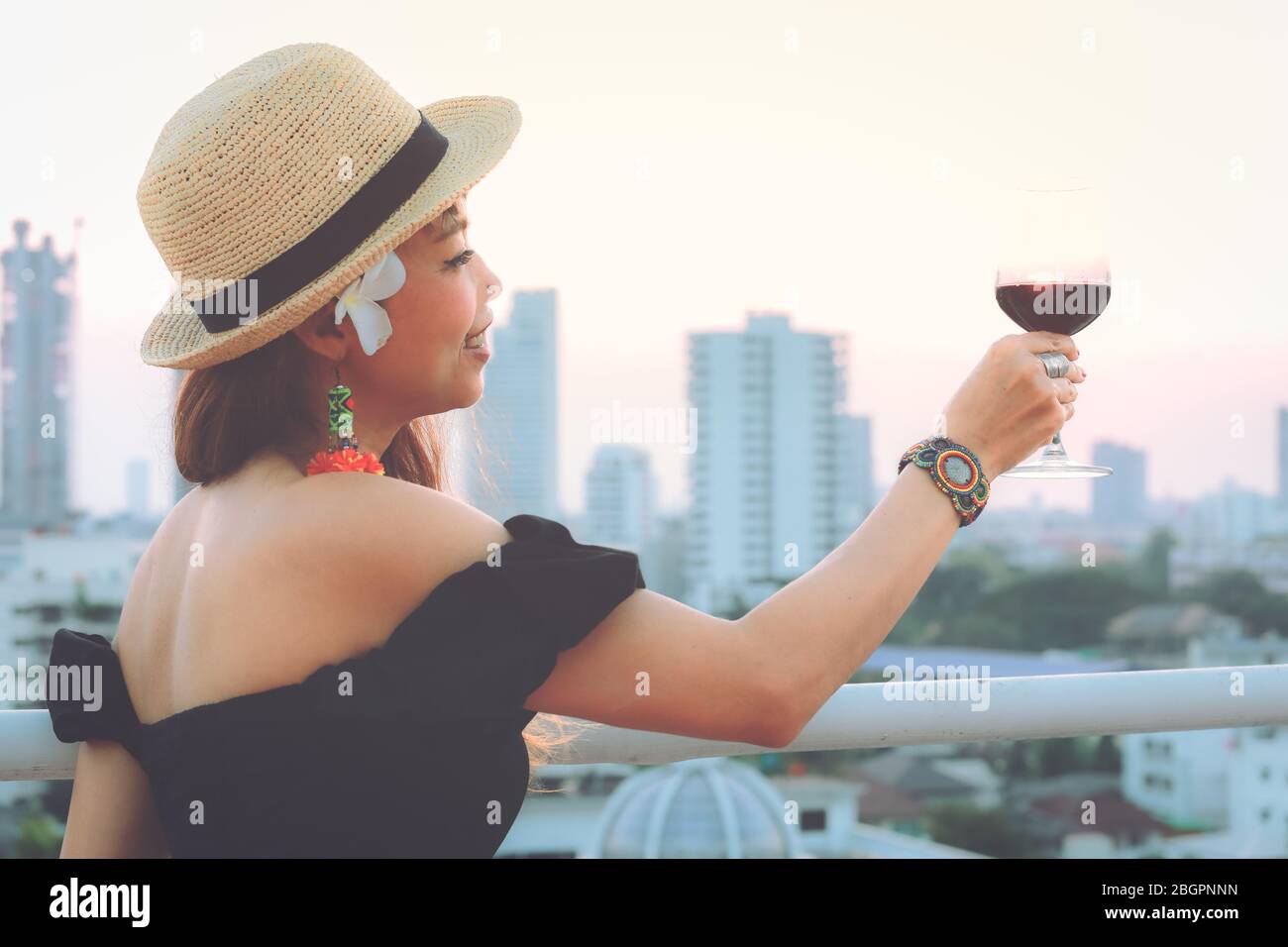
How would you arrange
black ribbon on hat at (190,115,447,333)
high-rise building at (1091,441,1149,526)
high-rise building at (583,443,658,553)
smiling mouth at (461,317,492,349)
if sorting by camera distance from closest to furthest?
black ribbon on hat at (190,115,447,333) → smiling mouth at (461,317,492,349) → high-rise building at (583,443,658,553) → high-rise building at (1091,441,1149,526)

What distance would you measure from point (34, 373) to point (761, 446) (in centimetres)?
3513

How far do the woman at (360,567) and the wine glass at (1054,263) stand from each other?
7.8 inches

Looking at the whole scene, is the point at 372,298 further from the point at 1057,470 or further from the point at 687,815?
the point at 687,815

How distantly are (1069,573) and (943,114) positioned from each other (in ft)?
67.8

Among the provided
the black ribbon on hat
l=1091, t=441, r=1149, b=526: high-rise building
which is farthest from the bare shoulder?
l=1091, t=441, r=1149, b=526: high-rise building

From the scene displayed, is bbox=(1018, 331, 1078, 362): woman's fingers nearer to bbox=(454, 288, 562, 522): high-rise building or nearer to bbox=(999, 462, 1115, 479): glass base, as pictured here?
bbox=(999, 462, 1115, 479): glass base

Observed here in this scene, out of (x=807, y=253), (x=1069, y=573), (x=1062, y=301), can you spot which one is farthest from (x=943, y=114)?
(x=1062, y=301)

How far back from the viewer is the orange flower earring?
1.40m

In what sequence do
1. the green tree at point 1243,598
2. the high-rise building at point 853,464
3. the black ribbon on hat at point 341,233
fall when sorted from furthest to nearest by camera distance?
the high-rise building at point 853,464, the green tree at point 1243,598, the black ribbon on hat at point 341,233

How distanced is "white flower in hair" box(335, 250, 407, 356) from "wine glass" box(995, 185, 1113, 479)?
75 cm

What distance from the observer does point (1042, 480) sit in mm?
1656

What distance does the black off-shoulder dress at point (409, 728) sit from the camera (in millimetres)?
1299

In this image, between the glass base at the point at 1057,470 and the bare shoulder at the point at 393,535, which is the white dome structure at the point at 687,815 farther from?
the bare shoulder at the point at 393,535

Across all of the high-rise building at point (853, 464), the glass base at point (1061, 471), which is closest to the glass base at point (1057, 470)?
the glass base at point (1061, 471)
